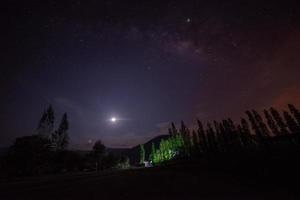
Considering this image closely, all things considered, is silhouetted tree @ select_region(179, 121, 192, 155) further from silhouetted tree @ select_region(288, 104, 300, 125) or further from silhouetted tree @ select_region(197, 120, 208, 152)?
silhouetted tree @ select_region(288, 104, 300, 125)

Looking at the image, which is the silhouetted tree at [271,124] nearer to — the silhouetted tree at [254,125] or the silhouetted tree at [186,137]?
the silhouetted tree at [254,125]

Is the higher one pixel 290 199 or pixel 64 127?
pixel 64 127

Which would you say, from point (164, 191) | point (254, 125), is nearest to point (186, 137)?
point (254, 125)

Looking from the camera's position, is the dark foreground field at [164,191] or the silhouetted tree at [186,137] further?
the silhouetted tree at [186,137]

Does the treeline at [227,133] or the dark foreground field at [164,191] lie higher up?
the treeline at [227,133]

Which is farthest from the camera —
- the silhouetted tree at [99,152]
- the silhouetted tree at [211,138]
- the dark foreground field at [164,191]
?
the silhouetted tree at [99,152]

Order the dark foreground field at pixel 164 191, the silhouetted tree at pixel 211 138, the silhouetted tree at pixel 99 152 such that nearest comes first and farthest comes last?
the dark foreground field at pixel 164 191 → the silhouetted tree at pixel 211 138 → the silhouetted tree at pixel 99 152

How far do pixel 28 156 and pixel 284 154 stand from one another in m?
47.3

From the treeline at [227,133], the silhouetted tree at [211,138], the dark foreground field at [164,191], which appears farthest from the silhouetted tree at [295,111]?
the dark foreground field at [164,191]

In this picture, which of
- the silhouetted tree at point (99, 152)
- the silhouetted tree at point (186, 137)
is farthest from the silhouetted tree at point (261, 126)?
the silhouetted tree at point (99, 152)

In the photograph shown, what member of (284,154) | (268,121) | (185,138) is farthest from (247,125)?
(284,154)

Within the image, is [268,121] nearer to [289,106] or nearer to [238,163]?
[289,106]

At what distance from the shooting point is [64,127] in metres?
73.8

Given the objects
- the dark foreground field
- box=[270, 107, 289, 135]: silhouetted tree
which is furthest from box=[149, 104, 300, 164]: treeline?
the dark foreground field
